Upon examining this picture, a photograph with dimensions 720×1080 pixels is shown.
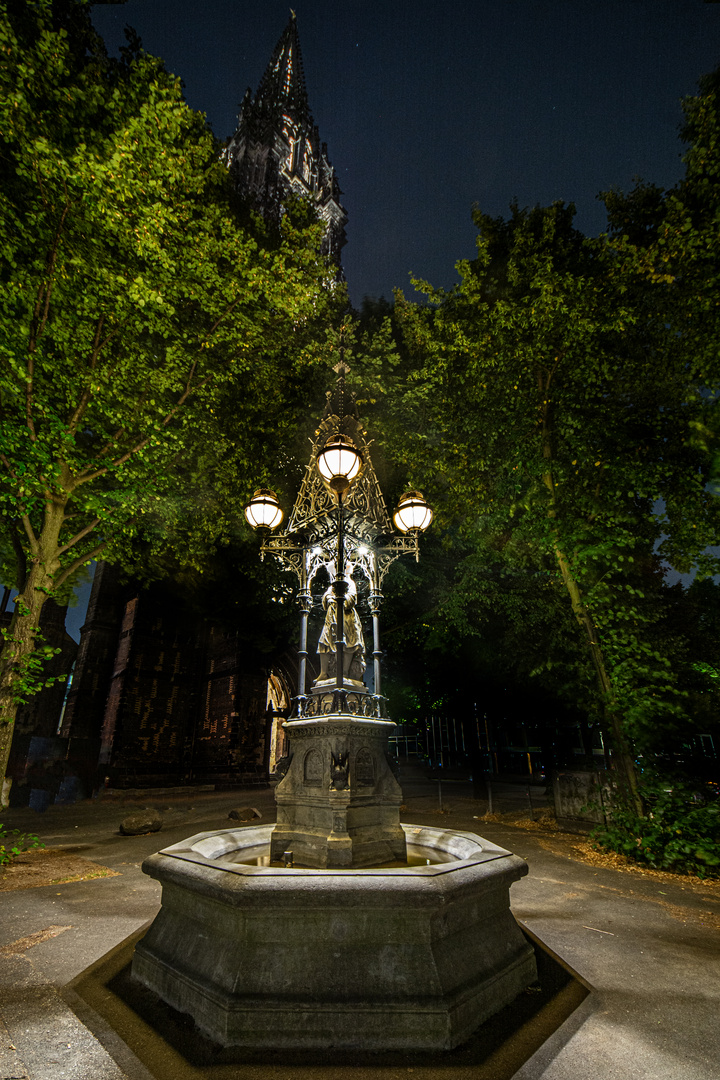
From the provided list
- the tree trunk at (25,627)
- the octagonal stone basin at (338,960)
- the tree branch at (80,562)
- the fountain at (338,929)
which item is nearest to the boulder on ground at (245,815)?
the tree trunk at (25,627)

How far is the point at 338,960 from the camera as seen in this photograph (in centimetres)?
273

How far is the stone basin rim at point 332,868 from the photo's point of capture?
9.52ft

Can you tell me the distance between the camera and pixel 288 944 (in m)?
2.76

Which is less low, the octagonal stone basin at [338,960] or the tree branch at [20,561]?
the tree branch at [20,561]

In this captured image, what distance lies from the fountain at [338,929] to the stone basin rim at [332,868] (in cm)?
2

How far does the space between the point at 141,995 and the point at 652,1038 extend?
3.30 meters

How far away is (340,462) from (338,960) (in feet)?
12.6

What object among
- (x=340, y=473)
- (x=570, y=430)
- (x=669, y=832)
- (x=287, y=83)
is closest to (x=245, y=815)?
(x=669, y=832)

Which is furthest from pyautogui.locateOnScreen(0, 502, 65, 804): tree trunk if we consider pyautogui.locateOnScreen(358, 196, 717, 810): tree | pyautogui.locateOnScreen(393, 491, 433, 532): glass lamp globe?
pyautogui.locateOnScreen(358, 196, 717, 810): tree

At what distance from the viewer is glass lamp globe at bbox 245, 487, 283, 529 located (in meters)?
5.43

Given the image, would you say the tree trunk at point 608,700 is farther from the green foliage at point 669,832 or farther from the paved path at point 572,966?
the paved path at point 572,966

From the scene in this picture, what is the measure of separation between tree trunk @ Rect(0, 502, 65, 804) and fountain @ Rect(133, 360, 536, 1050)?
5.12 meters

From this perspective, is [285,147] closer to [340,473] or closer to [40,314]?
[40,314]

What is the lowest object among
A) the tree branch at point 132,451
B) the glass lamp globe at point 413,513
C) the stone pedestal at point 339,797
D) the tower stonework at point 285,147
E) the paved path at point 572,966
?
the paved path at point 572,966
